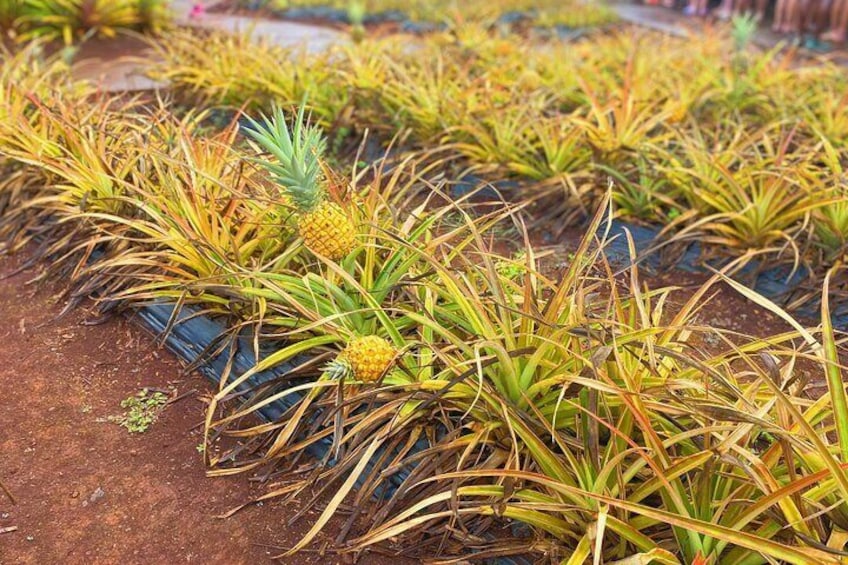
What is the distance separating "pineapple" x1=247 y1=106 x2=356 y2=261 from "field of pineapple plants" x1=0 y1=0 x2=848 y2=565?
0.4 inches

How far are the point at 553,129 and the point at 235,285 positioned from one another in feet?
6.76

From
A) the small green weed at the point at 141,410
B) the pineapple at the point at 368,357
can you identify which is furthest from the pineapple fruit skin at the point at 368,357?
the small green weed at the point at 141,410

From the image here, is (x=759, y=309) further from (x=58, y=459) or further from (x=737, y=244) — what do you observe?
(x=58, y=459)

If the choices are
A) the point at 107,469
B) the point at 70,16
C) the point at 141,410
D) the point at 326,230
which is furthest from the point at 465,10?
the point at 107,469

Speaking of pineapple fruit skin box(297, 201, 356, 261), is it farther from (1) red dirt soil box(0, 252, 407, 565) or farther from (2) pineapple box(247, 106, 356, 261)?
(1) red dirt soil box(0, 252, 407, 565)

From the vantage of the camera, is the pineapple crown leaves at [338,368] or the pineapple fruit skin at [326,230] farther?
the pineapple fruit skin at [326,230]

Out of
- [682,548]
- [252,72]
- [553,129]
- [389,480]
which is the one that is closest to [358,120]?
[252,72]

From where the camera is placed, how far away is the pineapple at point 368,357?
6.19 ft

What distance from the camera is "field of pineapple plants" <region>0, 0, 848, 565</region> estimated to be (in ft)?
5.30

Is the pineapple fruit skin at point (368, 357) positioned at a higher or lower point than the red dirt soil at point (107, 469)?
higher

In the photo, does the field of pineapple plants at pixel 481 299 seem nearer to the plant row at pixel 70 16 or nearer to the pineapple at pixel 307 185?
the pineapple at pixel 307 185

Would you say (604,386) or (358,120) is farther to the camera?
(358,120)

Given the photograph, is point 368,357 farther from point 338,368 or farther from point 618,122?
point 618,122

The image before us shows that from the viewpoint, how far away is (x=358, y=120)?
13.6 feet
